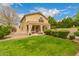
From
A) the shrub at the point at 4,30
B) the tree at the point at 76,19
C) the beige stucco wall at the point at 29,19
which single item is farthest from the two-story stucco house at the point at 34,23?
the tree at the point at 76,19

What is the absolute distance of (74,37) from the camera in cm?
290

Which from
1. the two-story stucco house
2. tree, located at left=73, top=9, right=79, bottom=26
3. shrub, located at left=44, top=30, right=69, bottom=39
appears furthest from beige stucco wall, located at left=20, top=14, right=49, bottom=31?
tree, located at left=73, top=9, right=79, bottom=26

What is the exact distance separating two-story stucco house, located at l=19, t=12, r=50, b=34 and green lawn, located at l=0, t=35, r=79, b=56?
0.31 ft

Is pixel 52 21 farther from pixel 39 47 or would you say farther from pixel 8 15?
pixel 8 15

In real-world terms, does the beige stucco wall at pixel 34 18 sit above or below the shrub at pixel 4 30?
above

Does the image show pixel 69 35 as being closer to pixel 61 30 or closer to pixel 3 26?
pixel 61 30

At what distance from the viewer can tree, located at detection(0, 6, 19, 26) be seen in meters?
2.87

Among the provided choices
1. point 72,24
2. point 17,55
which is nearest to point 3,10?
point 17,55

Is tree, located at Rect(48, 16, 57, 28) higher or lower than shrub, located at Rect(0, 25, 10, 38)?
higher

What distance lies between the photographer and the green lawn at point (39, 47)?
9.28ft

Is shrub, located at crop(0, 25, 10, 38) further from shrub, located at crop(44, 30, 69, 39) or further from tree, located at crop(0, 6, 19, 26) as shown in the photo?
shrub, located at crop(44, 30, 69, 39)

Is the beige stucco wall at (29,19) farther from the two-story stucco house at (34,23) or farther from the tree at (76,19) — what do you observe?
the tree at (76,19)

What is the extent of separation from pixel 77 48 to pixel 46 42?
1.17 feet

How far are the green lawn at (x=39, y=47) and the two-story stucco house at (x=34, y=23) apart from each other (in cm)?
10
